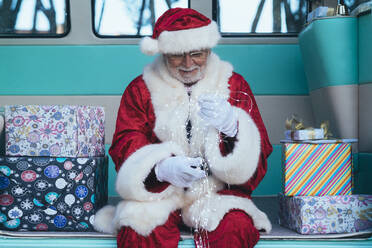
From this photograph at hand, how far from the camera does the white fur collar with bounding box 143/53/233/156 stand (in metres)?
1.70

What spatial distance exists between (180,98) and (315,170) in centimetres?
71

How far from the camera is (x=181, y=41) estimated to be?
169cm

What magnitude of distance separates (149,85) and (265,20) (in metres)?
1.08

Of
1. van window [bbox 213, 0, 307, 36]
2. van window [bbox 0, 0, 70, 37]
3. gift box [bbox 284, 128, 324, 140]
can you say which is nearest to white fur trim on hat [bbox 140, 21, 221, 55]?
gift box [bbox 284, 128, 324, 140]

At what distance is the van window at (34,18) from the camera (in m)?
2.49

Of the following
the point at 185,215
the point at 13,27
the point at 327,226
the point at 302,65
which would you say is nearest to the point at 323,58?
the point at 302,65

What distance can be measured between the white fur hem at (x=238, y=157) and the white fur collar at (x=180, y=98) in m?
0.09

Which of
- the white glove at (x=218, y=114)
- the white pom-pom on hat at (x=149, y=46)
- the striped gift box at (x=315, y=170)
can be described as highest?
the white pom-pom on hat at (x=149, y=46)

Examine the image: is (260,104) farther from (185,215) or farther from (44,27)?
(44,27)

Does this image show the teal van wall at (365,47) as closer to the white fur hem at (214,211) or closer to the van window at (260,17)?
the van window at (260,17)

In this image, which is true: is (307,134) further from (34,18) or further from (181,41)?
(34,18)

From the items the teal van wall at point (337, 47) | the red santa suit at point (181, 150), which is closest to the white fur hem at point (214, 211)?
the red santa suit at point (181, 150)

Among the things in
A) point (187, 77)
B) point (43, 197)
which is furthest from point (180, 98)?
point (43, 197)

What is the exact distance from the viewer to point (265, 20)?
252 centimetres
